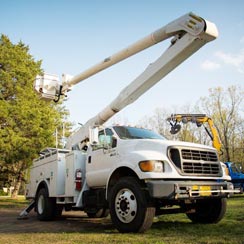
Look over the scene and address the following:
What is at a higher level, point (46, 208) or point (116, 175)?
point (116, 175)

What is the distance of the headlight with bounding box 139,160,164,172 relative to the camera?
21.9 ft

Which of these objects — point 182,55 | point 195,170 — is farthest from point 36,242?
point 182,55

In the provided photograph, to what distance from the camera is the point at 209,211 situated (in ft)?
27.2

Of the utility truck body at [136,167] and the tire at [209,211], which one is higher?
the utility truck body at [136,167]

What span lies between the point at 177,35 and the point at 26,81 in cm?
1770

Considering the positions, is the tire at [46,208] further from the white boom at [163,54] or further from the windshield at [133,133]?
the windshield at [133,133]

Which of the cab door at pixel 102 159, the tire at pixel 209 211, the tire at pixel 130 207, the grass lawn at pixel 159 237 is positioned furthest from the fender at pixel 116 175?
the tire at pixel 209 211

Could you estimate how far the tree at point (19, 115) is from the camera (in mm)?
21234

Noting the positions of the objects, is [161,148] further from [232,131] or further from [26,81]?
[232,131]

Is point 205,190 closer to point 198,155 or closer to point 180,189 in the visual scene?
point 180,189

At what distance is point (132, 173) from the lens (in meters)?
7.44

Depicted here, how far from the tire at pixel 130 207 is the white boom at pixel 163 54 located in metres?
2.99

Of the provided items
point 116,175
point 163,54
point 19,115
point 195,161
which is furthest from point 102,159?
point 19,115

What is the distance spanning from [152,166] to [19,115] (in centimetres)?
1701
